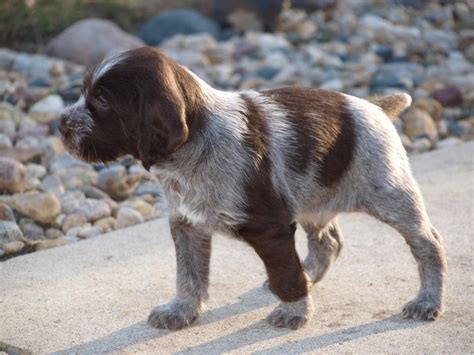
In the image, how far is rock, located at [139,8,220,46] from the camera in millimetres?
12805

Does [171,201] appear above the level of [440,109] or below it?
above

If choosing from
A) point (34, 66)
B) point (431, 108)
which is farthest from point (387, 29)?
point (34, 66)

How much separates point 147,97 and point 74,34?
7.76m

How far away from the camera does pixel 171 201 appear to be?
466 cm

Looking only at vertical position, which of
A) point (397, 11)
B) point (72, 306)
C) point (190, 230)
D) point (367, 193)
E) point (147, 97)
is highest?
point (147, 97)

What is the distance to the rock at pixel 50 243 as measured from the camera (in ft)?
20.4

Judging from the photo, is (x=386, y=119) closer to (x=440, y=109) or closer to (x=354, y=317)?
(x=354, y=317)

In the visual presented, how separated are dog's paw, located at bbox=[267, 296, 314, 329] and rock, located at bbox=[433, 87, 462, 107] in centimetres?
582

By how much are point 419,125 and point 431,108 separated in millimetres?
665

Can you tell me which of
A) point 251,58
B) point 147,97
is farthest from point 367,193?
point 251,58

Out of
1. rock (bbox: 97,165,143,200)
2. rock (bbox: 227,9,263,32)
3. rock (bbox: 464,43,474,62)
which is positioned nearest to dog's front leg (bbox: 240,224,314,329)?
rock (bbox: 97,165,143,200)

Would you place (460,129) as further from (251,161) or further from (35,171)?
(251,161)

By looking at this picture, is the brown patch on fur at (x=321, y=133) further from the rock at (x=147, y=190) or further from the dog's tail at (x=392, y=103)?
the rock at (x=147, y=190)

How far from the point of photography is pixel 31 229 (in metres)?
6.51
